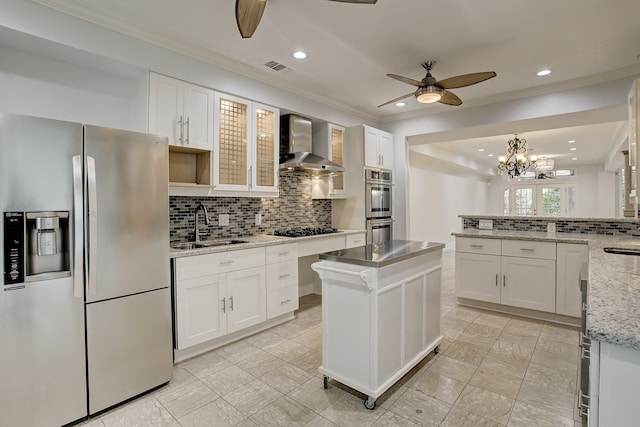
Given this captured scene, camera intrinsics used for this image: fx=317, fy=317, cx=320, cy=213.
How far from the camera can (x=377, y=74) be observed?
352cm

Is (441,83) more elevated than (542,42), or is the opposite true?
(542,42)

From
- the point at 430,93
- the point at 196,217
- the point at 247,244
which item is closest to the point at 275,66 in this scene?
the point at 430,93

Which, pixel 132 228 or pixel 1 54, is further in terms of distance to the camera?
pixel 1 54

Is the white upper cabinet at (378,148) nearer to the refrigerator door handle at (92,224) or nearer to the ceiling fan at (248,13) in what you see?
the ceiling fan at (248,13)

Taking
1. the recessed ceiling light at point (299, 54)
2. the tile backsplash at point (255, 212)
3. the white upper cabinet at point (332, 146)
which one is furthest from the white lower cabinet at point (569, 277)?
the recessed ceiling light at point (299, 54)

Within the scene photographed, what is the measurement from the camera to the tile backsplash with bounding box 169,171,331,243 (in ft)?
10.3

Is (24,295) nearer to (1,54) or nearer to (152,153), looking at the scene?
(152,153)

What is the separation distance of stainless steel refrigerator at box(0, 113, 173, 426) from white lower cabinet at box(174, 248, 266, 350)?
0.29 meters

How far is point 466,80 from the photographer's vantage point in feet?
9.26

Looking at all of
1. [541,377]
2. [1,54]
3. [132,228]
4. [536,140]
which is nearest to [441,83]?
[541,377]

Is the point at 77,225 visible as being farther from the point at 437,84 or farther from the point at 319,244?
the point at 437,84

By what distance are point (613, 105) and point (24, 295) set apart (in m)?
5.36

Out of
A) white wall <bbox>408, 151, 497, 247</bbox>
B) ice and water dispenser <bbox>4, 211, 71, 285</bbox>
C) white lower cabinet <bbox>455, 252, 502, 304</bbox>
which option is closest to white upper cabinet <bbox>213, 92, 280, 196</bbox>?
ice and water dispenser <bbox>4, 211, 71, 285</bbox>

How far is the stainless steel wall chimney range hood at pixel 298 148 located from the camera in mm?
3643
